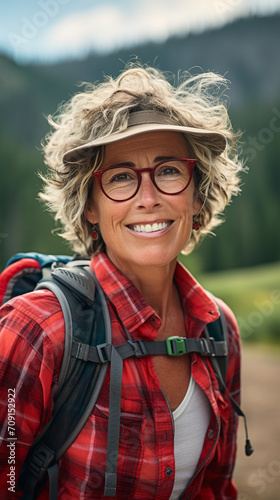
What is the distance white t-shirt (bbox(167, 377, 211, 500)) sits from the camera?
1510 millimetres

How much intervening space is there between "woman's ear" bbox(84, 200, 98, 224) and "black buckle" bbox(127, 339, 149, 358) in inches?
20.0

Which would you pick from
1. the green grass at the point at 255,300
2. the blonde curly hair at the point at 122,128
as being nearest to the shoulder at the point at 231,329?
the blonde curly hair at the point at 122,128

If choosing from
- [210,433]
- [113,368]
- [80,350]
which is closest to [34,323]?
[80,350]

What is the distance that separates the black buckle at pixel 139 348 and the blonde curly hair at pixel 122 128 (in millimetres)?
506

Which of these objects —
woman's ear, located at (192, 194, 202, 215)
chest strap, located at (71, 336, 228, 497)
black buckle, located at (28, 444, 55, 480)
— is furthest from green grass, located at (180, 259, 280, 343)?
black buckle, located at (28, 444, 55, 480)

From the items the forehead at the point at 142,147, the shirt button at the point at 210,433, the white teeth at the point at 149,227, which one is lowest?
the shirt button at the point at 210,433

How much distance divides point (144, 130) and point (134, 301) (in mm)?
572

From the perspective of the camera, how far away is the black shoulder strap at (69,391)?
134 centimetres

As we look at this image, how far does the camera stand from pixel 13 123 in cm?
3189

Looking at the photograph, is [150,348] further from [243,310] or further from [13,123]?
[13,123]

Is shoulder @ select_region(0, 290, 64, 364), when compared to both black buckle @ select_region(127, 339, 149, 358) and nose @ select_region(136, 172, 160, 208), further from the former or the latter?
nose @ select_region(136, 172, 160, 208)

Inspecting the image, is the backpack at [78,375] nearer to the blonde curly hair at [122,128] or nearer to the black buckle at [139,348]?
the black buckle at [139,348]

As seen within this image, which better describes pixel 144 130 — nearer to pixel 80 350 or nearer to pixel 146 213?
pixel 146 213

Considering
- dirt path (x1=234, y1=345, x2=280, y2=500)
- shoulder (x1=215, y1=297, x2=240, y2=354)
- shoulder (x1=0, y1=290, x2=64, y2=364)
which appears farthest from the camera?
dirt path (x1=234, y1=345, x2=280, y2=500)
